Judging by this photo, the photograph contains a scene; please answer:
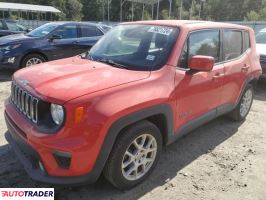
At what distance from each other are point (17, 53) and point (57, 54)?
1115 millimetres

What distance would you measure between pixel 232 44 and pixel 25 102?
325 centimetres

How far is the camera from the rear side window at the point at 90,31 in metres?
9.55

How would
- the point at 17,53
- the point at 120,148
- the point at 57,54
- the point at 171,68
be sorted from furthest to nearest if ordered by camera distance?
the point at 57,54 < the point at 17,53 < the point at 171,68 < the point at 120,148

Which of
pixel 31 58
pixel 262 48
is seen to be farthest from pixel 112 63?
pixel 262 48

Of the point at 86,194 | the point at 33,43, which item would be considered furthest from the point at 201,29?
the point at 33,43

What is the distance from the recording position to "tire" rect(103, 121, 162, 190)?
306 cm

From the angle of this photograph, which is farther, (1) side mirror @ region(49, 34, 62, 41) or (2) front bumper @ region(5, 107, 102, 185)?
(1) side mirror @ region(49, 34, 62, 41)

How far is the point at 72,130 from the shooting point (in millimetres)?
2746

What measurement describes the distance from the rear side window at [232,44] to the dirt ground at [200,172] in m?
1.26

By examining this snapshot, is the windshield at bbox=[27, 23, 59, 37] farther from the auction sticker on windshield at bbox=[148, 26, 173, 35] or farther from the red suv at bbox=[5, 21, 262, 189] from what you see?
the auction sticker on windshield at bbox=[148, 26, 173, 35]

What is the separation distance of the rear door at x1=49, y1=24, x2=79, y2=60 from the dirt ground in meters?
4.04

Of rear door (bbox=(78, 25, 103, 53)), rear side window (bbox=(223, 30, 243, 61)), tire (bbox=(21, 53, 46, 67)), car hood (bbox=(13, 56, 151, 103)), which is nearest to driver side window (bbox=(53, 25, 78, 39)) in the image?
rear door (bbox=(78, 25, 103, 53))

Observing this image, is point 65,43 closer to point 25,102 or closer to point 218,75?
point 218,75

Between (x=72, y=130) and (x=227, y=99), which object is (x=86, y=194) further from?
(x=227, y=99)
